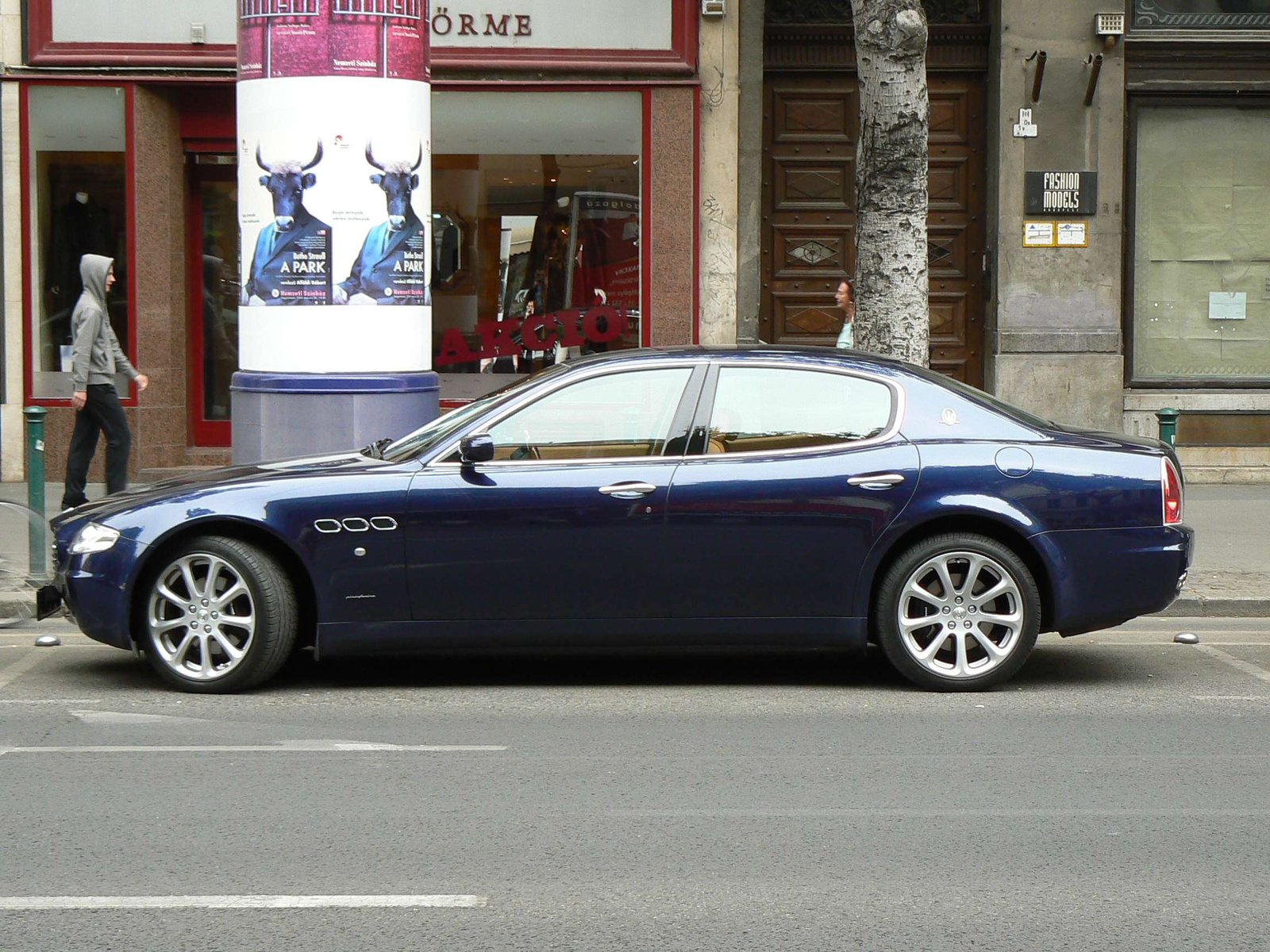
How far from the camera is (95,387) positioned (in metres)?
11.7

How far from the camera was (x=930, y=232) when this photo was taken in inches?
617

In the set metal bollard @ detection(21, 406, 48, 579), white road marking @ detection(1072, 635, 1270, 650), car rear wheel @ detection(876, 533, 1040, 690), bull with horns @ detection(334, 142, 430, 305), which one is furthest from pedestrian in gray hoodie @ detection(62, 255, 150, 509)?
white road marking @ detection(1072, 635, 1270, 650)

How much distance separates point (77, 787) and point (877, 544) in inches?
136

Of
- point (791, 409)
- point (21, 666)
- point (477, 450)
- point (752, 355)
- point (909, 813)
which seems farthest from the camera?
point (21, 666)

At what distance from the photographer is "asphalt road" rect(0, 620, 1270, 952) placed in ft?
14.5

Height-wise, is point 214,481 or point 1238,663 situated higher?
point 214,481

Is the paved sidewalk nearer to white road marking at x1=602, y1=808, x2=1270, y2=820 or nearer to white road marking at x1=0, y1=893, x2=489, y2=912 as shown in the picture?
white road marking at x1=602, y1=808, x2=1270, y2=820

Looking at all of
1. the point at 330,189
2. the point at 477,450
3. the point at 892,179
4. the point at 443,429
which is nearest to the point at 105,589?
the point at 443,429

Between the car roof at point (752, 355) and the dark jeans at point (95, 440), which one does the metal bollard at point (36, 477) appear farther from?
the car roof at point (752, 355)

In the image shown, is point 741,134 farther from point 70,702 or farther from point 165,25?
point 70,702

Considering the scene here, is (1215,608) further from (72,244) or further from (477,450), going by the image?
(72,244)

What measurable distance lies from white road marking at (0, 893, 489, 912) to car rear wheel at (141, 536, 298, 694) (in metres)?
2.70

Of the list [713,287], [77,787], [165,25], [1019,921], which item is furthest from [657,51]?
[1019,921]

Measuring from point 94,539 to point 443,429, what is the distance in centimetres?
159
